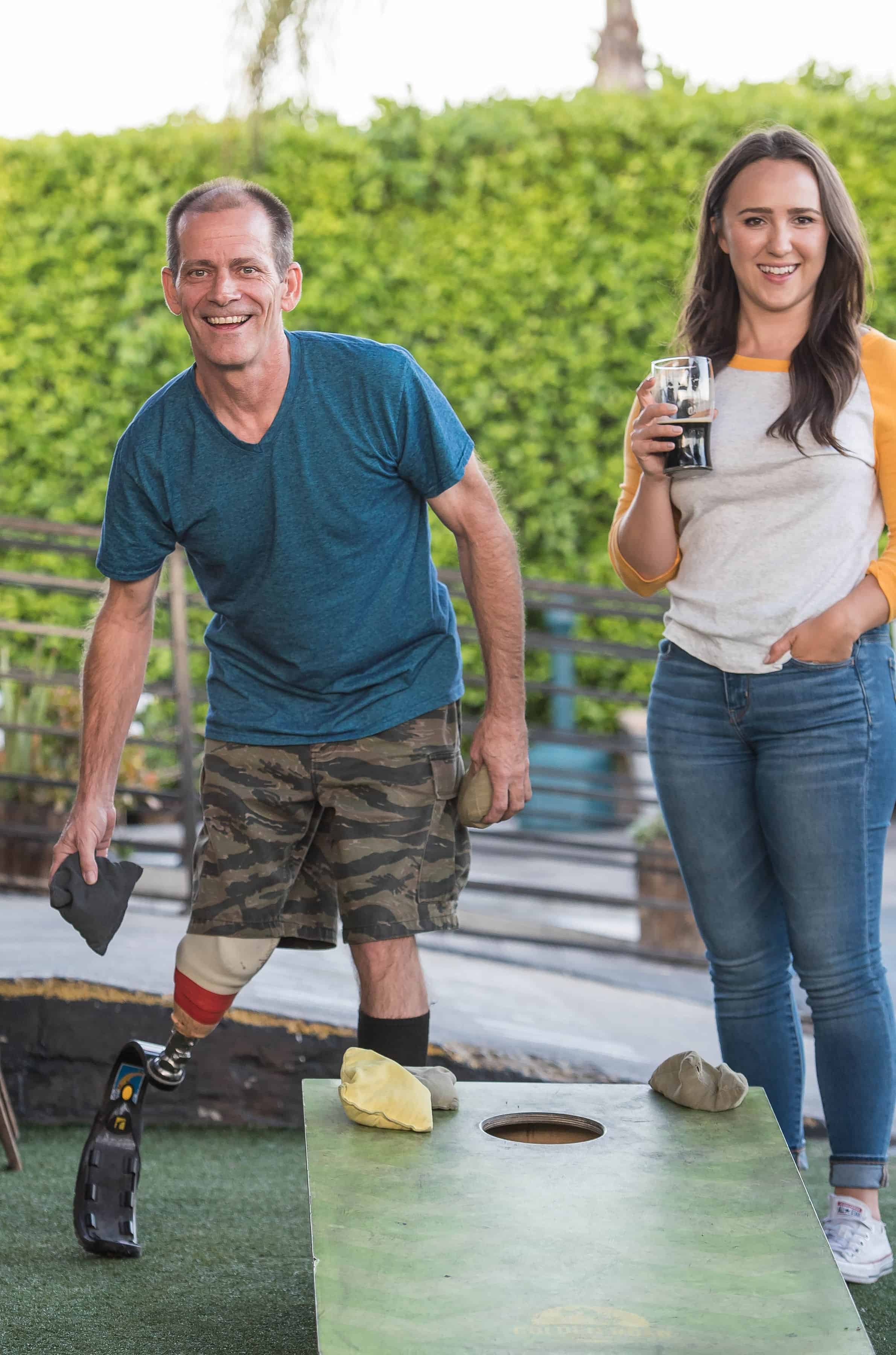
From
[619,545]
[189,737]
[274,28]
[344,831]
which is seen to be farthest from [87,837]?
[274,28]

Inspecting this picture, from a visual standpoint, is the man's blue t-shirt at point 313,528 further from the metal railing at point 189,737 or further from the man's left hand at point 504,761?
the metal railing at point 189,737

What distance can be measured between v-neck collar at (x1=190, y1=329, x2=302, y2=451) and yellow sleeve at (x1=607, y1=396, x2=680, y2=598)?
0.53 metres

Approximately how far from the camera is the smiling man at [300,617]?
2.27m

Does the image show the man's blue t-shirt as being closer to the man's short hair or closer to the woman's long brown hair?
the man's short hair

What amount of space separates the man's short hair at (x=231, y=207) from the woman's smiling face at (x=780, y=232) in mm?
697

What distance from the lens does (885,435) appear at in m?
2.20

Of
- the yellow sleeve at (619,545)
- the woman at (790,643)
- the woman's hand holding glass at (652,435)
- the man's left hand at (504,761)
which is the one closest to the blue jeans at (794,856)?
the woman at (790,643)

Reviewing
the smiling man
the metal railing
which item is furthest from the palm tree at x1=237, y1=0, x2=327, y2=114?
the smiling man

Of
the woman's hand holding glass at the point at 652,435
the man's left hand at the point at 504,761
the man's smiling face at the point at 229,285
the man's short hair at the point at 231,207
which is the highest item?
the man's short hair at the point at 231,207

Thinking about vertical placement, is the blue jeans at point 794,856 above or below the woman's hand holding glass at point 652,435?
below

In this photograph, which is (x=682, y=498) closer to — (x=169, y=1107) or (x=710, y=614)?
Answer: (x=710, y=614)

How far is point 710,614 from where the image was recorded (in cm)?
226

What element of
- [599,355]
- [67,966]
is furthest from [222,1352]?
[599,355]

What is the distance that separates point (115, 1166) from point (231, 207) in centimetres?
153
